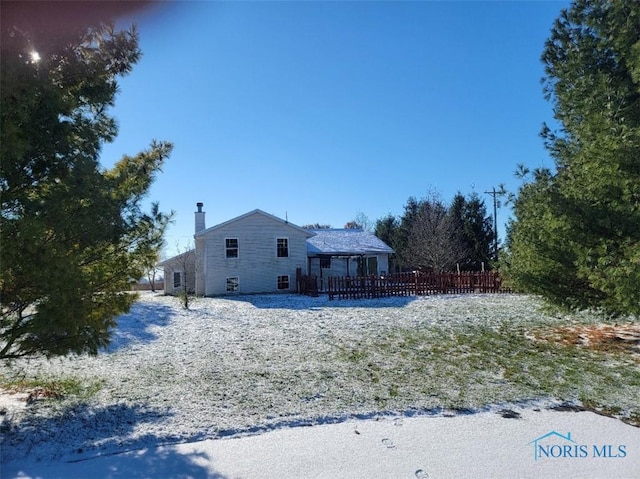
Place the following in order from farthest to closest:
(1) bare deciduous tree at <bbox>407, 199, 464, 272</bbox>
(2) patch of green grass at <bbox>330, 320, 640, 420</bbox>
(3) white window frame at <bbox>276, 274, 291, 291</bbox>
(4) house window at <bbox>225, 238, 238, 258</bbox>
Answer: (1) bare deciduous tree at <bbox>407, 199, 464, 272</bbox>
(3) white window frame at <bbox>276, 274, 291, 291</bbox>
(4) house window at <bbox>225, 238, 238, 258</bbox>
(2) patch of green grass at <bbox>330, 320, 640, 420</bbox>

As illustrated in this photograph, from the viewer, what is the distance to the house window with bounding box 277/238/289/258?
22.3 meters

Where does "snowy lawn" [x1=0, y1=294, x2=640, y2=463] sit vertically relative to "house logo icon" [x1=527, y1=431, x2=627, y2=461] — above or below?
above

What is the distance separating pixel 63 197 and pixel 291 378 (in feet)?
12.7

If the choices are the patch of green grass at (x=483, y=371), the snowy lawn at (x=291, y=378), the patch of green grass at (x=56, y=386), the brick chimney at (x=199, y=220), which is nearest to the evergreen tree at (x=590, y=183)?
the patch of green grass at (x=483, y=371)

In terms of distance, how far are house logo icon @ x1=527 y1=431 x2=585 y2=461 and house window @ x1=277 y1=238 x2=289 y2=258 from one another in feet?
61.5

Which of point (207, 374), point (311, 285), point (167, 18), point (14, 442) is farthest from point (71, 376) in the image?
point (311, 285)

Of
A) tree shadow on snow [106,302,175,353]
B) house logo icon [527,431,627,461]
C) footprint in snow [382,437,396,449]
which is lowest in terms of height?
house logo icon [527,431,627,461]

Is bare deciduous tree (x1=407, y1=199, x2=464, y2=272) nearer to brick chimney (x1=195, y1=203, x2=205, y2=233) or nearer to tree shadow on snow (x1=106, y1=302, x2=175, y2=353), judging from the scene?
brick chimney (x1=195, y1=203, x2=205, y2=233)

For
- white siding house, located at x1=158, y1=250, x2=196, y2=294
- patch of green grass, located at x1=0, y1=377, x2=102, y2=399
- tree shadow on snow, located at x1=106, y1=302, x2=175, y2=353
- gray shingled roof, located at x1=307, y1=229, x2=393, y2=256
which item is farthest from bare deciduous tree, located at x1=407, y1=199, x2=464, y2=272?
patch of green grass, located at x1=0, y1=377, x2=102, y2=399

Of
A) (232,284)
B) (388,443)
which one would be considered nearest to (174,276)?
(232,284)

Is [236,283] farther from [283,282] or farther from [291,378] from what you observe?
[291,378]

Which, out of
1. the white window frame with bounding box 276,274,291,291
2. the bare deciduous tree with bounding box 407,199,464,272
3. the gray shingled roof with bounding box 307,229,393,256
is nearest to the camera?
the white window frame with bounding box 276,274,291,291

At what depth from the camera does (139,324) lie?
436 inches

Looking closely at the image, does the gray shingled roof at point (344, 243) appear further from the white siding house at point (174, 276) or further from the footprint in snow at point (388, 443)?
the footprint in snow at point (388, 443)
